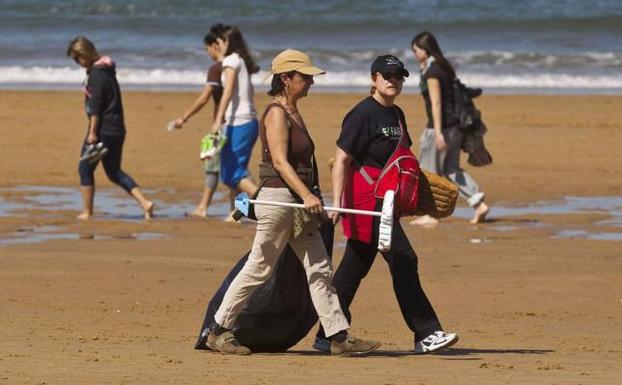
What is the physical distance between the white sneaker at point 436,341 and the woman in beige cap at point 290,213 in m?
0.29

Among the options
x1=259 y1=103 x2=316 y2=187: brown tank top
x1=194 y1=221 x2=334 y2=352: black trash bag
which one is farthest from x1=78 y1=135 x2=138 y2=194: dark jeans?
x1=259 y1=103 x2=316 y2=187: brown tank top

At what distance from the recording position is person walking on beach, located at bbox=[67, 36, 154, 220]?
486 inches

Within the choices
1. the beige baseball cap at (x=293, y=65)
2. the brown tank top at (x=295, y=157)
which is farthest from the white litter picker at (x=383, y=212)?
the beige baseball cap at (x=293, y=65)

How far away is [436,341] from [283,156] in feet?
4.06

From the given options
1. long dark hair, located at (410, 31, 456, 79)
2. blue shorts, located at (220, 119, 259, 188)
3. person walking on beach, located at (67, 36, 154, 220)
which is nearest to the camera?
long dark hair, located at (410, 31, 456, 79)

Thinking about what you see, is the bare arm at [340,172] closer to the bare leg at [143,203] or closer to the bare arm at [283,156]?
the bare arm at [283,156]

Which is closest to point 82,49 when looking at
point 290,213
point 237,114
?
point 237,114

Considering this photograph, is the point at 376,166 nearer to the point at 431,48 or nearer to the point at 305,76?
the point at 305,76

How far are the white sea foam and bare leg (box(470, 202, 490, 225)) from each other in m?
14.5

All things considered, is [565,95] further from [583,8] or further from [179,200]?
[583,8]

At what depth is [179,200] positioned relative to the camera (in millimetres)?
14180

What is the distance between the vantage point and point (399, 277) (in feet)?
23.9

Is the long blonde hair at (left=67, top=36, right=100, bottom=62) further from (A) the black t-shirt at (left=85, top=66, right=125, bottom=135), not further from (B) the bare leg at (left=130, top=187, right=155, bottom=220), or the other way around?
(B) the bare leg at (left=130, top=187, right=155, bottom=220)

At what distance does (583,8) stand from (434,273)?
106 ft
